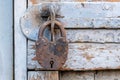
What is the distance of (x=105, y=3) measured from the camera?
0.98 meters

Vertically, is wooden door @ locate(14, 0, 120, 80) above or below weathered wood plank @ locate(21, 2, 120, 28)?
below

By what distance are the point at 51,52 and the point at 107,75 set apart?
245 millimetres

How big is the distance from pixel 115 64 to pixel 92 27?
0.48 feet

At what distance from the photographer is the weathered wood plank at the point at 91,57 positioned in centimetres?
99

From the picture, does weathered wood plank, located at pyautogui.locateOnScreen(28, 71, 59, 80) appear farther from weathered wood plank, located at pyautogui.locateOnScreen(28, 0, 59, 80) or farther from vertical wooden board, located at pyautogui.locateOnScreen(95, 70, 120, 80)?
vertical wooden board, located at pyautogui.locateOnScreen(95, 70, 120, 80)

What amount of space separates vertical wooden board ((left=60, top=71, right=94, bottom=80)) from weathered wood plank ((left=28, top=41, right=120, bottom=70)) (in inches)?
1.6

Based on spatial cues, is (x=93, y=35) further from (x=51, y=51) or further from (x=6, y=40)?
(x=6, y=40)

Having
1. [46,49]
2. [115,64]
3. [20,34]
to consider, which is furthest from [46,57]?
[115,64]

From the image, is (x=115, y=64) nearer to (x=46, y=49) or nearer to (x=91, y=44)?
(x=91, y=44)

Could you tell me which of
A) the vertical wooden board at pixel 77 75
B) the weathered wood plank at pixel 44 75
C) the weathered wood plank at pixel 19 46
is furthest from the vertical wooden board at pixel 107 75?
the weathered wood plank at pixel 19 46

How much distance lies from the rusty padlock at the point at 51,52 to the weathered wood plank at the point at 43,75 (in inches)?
3.2

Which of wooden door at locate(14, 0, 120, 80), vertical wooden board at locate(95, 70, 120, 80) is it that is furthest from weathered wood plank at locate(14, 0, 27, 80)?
vertical wooden board at locate(95, 70, 120, 80)

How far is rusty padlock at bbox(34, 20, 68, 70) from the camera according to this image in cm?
90

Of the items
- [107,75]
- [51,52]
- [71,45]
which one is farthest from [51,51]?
[107,75]
